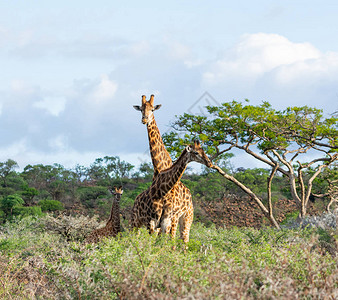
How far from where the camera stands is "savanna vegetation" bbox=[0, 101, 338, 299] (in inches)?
199

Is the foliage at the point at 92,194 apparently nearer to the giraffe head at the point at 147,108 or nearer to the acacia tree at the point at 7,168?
the acacia tree at the point at 7,168

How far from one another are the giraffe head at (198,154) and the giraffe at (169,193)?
3.53 feet

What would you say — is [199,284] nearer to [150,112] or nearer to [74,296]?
[74,296]

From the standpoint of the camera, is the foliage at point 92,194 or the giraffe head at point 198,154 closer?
the giraffe head at point 198,154

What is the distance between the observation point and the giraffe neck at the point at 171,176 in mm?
8859

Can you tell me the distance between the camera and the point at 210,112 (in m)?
20.2

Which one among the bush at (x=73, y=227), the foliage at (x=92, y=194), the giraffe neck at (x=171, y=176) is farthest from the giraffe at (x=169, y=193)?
the foliage at (x=92, y=194)

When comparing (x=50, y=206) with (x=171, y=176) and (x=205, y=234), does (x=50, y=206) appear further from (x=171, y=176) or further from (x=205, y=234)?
(x=171, y=176)

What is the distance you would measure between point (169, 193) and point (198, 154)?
1.19m

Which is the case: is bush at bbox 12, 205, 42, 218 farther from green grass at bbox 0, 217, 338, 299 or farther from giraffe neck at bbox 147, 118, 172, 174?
green grass at bbox 0, 217, 338, 299

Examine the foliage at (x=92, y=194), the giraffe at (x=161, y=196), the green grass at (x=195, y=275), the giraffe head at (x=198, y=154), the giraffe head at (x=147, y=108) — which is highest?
the foliage at (x=92, y=194)

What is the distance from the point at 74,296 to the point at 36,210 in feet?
68.0

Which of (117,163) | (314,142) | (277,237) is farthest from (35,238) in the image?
(117,163)

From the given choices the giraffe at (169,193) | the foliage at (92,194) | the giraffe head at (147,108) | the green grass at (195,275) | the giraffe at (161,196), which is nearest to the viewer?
the green grass at (195,275)
